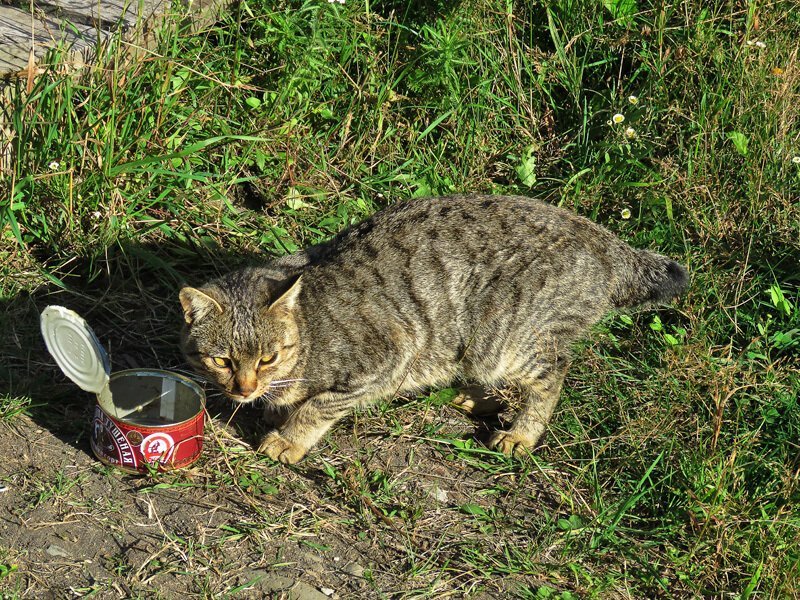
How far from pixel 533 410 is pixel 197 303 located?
1660 mm

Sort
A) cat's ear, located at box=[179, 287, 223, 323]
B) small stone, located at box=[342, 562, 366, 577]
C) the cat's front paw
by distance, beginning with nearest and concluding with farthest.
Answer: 1. small stone, located at box=[342, 562, 366, 577]
2. cat's ear, located at box=[179, 287, 223, 323]
3. the cat's front paw

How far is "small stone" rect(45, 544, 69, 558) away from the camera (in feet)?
10.9

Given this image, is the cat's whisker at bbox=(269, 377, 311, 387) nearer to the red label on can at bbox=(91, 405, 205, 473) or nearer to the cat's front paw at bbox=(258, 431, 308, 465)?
the cat's front paw at bbox=(258, 431, 308, 465)

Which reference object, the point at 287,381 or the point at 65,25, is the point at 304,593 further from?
the point at 65,25

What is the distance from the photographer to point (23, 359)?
164 inches

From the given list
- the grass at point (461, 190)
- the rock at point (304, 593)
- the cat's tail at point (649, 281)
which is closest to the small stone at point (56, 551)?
the grass at point (461, 190)

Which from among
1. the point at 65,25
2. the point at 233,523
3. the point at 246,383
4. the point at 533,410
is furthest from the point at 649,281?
the point at 65,25

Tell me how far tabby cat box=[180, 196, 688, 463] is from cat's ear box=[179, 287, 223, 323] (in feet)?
0.47

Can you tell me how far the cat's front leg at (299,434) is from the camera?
4.01m

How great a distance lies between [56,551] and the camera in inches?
131

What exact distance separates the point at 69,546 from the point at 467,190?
304 cm

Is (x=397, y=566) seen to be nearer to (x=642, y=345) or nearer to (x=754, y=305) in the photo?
(x=642, y=345)

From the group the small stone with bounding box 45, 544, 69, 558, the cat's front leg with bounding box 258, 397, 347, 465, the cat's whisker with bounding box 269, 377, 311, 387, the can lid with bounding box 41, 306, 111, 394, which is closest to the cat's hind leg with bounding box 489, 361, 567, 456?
the cat's front leg with bounding box 258, 397, 347, 465

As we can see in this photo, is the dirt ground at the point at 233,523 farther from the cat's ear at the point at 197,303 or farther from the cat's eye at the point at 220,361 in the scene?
the cat's ear at the point at 197,303
